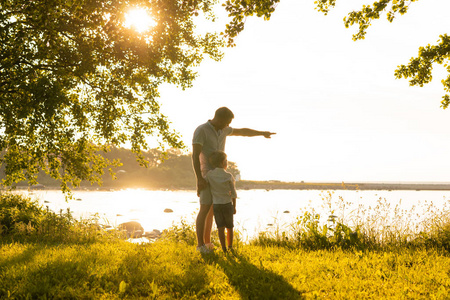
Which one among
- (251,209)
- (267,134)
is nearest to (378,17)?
(267,134)

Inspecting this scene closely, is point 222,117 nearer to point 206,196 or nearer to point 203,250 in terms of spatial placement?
point 206,196

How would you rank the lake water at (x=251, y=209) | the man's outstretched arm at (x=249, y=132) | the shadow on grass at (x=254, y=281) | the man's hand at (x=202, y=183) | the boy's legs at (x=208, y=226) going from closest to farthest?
the shadow on grass at (x=254, y=281) → the man's hand at (x=202, y=183) → the boy's legs at (x=208, y=226) → the man's outstretched arm at (x=249, y=132) → the lake water at (x=251, y=209)

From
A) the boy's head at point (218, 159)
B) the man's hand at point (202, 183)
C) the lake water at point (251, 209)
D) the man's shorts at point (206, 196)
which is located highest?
the boy's head at point (218, 159)

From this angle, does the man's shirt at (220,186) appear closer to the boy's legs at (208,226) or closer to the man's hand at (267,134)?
the boy's legs at (208,226)

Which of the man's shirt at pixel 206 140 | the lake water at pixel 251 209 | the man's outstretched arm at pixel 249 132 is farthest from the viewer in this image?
the lake water at pixel 251 209

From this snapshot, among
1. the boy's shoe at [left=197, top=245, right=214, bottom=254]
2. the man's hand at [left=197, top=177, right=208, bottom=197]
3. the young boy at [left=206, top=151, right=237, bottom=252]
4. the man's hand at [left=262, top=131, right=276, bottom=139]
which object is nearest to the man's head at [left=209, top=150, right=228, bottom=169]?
the young boy at [left=206, top=151, right=237, bottom=252]

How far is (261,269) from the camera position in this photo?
16.2 ft

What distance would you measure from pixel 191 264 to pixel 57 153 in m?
6.87

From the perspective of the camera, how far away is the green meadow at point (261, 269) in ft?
13.2

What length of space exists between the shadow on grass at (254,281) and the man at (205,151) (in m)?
0.71

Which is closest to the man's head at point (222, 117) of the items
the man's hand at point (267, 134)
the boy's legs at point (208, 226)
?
the man's hand at point (267, 134)

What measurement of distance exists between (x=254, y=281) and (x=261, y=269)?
1.75ft

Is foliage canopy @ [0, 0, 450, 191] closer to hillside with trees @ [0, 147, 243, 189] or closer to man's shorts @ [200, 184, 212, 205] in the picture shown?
man's shorts @ [200, 184, 212, 205]

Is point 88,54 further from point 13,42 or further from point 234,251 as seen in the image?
point 234,251
